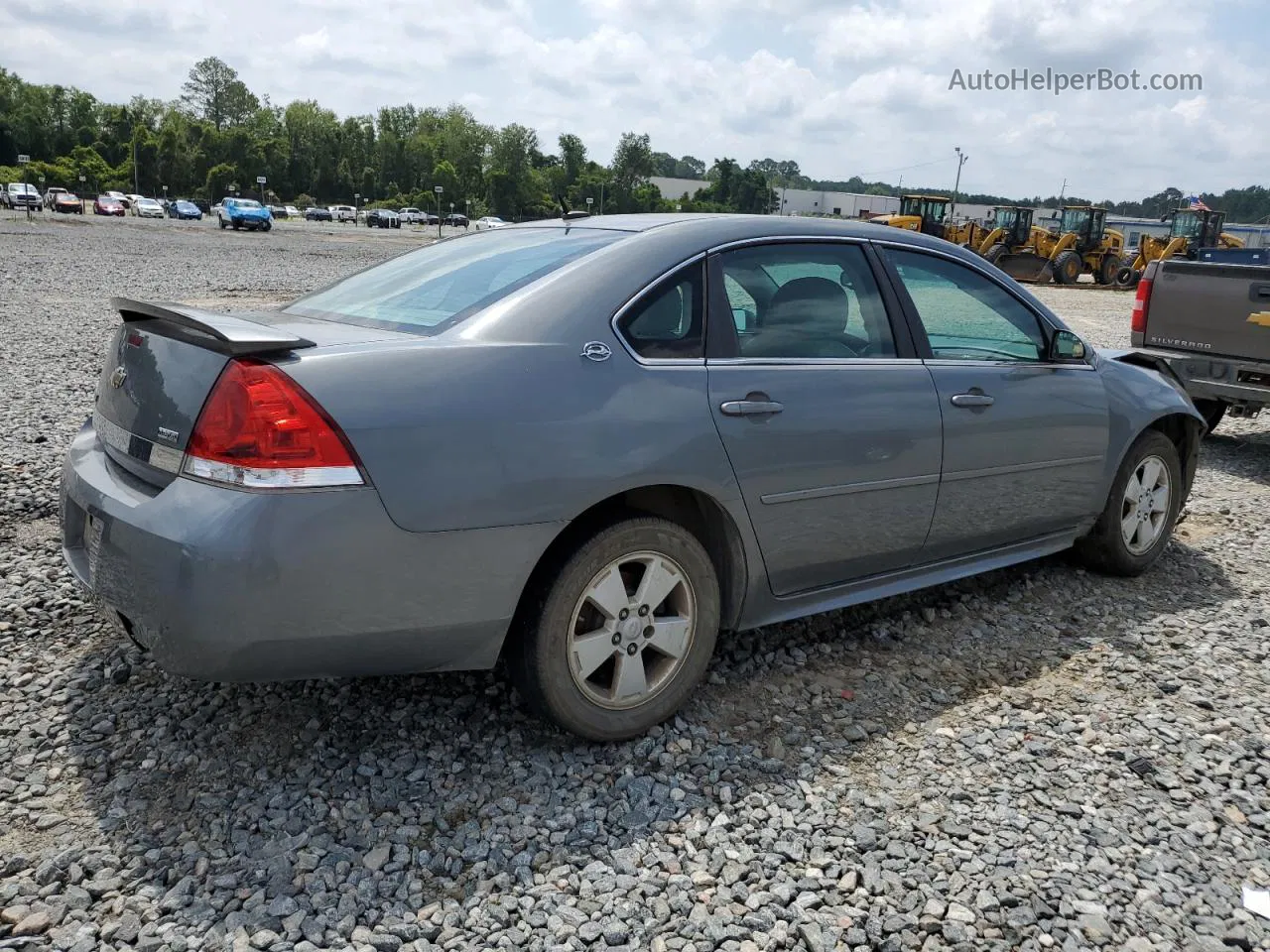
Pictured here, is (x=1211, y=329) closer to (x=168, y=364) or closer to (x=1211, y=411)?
(x=1211, y=411)

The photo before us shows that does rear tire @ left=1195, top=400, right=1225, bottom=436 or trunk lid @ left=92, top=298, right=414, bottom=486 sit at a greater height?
trunk lid @ left=92, top=298, right=414, bottom=486

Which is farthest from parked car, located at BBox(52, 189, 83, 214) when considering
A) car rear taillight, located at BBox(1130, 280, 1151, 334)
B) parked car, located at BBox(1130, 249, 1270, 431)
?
parked car, located at BBox(1130, 249, 1270, 431)

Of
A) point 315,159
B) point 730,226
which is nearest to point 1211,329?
point 730,226

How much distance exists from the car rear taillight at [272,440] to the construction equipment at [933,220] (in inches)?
1197

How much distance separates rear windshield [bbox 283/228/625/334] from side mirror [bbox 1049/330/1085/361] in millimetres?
2114

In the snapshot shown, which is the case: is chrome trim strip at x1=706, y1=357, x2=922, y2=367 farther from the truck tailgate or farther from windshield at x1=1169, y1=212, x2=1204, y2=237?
windshield at x1=1169, y1=212, x2=1204, y2=237

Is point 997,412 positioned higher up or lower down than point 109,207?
lower down

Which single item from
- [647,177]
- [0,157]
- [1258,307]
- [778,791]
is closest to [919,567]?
[778,791]

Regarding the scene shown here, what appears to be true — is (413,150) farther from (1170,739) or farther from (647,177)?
(1170,739)

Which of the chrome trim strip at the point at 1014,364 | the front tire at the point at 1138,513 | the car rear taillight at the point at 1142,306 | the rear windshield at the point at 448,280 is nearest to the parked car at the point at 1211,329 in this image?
the car rear taillight at the point at 1142,306

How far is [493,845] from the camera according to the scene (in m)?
2.68

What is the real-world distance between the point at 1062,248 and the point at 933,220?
411 centimetres

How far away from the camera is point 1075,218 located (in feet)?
109

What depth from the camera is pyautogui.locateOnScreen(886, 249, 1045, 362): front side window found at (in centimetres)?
396
